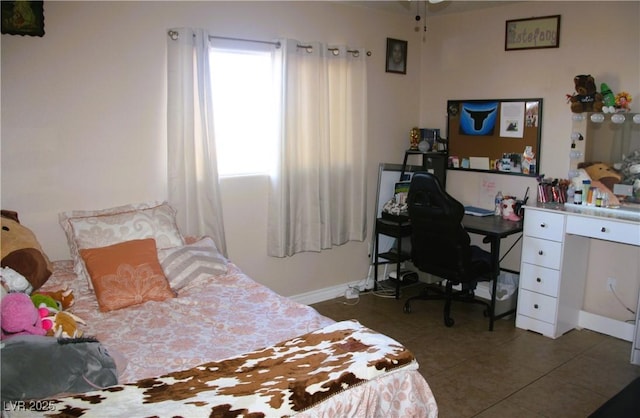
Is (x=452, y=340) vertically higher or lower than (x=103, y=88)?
lower

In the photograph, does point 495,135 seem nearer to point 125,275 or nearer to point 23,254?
point 125,275

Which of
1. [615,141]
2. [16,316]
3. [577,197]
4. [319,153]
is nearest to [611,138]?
[615,141]

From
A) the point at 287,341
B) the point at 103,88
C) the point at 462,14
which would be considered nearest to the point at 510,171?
the point at 462,14

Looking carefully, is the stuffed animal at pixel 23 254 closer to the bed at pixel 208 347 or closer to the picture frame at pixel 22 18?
the bed at pixel 208 347

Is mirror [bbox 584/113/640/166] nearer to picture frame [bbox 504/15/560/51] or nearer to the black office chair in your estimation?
picture frame [bbox 504/15/560/51]

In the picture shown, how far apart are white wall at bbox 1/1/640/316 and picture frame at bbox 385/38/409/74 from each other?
0.06m

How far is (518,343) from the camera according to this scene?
3.62 m

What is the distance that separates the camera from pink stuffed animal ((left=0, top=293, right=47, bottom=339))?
1981 millimetres

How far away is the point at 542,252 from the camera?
3.72 meters

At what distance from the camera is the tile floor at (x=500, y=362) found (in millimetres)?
2840

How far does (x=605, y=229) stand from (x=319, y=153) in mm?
2131

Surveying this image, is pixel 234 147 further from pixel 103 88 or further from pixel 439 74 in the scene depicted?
pixel 439 74

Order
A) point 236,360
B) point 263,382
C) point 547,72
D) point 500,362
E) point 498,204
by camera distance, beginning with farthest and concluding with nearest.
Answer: point 498,204, point 547,72, point 500,362, point 236,360, point 263,382

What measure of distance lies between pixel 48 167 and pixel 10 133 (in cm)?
27
